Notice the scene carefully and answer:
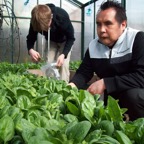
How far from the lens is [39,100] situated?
1516 mm

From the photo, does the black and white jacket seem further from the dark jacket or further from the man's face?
the dark jacket

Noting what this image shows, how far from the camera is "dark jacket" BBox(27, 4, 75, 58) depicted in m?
4.37

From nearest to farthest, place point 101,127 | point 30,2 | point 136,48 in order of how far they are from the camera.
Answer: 1. point 101,127
2. point 136,48
3. point 30,2

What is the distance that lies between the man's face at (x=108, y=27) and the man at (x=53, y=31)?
145cm

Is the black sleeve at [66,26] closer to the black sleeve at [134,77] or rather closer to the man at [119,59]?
the man at [119,59]

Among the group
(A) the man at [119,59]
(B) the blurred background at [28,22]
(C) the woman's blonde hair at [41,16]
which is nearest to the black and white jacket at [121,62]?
(A) the man at [119,59]

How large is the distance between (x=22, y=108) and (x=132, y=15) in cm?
738

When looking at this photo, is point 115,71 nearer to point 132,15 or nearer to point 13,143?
point 13,143

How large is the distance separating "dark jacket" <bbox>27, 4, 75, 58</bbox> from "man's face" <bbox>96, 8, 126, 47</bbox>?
1824mm

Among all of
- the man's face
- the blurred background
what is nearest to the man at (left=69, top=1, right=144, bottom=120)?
the man's face

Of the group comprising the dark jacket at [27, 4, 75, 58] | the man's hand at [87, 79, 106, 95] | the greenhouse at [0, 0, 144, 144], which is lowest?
the man's hand at [87, 79, 106, 95]

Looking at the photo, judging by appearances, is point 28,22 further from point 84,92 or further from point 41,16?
point 84,92

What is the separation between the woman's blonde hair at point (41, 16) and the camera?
3.88 meters

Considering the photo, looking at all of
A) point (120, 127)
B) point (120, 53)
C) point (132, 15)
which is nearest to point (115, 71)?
point (120, 53)
